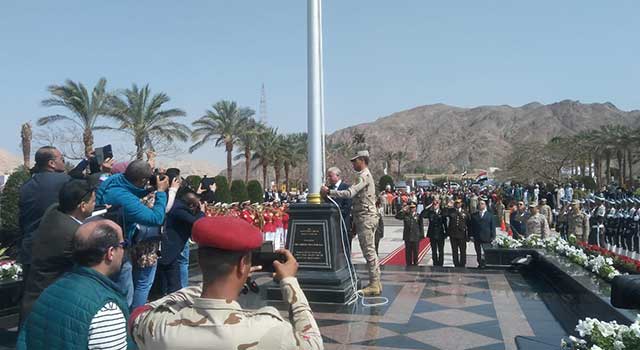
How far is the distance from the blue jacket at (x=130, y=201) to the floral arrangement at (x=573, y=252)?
5.08 meters

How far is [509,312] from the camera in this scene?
7184 mm

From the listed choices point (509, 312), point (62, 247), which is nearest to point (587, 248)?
point (509, 312)

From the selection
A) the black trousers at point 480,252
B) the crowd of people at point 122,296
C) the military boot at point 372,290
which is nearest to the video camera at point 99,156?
the crowd of people at point 122,296

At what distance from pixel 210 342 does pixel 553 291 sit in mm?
7921

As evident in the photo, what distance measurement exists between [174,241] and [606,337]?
4.31 m

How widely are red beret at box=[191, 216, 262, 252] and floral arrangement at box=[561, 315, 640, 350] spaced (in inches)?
102

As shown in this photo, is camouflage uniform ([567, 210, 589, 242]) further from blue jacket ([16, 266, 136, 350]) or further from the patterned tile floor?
blue jacket ([16, 266, 136, 350])

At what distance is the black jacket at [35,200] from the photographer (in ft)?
15.6

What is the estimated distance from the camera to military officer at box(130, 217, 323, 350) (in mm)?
1755

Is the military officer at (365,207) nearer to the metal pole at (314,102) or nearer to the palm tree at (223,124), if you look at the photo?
the metal pole at (314,102)

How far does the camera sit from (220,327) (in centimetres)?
176

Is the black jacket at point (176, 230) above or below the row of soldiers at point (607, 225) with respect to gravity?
above

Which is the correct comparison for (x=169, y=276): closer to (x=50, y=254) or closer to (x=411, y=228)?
(x=50, y=254)

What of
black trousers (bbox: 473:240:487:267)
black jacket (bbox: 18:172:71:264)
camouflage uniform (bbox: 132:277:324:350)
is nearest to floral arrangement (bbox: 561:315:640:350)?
camouflage uniform (bbox: 132:277:324:350)
